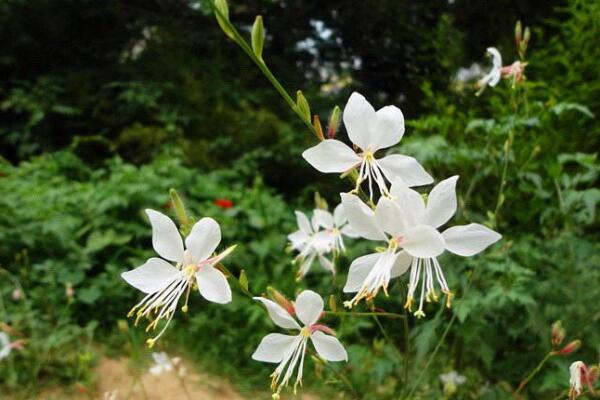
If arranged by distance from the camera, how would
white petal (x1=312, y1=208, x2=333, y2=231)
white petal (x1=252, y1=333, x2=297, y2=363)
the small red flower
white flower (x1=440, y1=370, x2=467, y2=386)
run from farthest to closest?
the small red flower → white flower (x1=440, y1=370, x2=467, y2=386) → white petal (x1=312, y1=208, x2=333, y2=231) → white petal (x1=252, y1=333, x2=297, y2=363)

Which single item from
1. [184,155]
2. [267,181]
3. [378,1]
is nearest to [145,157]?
[184,155]

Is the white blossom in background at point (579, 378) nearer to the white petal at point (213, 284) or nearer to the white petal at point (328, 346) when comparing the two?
the white petal at point (328, 346)

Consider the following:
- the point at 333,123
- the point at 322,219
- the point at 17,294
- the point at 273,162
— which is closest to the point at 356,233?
the point at 333,123

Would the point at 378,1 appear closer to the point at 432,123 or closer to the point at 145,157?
the point at 145,157

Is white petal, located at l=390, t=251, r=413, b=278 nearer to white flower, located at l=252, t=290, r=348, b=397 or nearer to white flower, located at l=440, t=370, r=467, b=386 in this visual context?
white flower, located at l=252, t=290, r=348, b=397

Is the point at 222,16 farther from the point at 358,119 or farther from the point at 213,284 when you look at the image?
the point at 213,284

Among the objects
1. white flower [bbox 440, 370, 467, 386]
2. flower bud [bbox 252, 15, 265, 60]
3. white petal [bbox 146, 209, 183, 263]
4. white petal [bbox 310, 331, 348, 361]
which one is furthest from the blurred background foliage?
flower bud [bbox 252, 15, 265, 60]

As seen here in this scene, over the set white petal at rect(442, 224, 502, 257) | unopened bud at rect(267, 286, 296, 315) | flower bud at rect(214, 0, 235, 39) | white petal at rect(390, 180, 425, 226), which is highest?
flower bud at rect(214, 0, 235, 39)
